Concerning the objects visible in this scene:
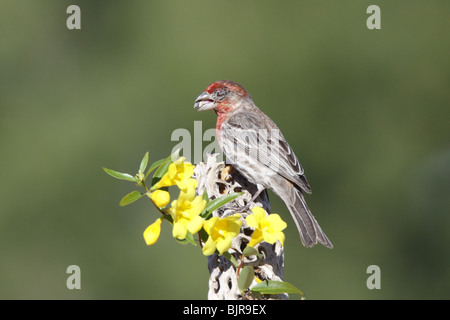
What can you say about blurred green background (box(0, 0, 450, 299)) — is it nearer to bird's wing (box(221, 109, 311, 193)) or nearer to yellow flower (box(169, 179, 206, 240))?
bird's wing (box(221, 109, 311, 193))

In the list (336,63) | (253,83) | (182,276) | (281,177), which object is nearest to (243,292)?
(281,177)

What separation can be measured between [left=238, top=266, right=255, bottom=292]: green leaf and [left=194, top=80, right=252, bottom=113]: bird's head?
2.54m

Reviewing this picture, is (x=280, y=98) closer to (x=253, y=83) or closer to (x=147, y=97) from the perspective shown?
(x=253, y=83)

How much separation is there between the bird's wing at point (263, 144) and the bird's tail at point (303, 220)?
0.28 feet

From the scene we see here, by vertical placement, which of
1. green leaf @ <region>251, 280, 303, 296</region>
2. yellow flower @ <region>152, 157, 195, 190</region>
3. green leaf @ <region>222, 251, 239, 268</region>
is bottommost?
green leaf @ <region>251, 280, 303, 296</region>

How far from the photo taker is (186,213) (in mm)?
2859

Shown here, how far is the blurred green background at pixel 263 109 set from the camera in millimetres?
9531

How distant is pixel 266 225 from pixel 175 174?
0.45 meters

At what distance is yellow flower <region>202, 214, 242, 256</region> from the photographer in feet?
9.29

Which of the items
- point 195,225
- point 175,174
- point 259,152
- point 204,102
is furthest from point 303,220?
point 195,225

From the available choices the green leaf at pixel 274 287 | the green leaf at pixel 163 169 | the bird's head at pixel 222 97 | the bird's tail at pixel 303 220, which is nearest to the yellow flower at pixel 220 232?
the green leaf at pixel 274 287

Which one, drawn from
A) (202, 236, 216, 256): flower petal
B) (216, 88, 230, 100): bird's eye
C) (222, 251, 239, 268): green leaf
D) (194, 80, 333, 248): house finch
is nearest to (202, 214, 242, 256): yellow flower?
(202, 236, 216, 256): flower petal

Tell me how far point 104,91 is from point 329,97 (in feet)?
11.2

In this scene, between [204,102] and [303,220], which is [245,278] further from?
[204,102]
